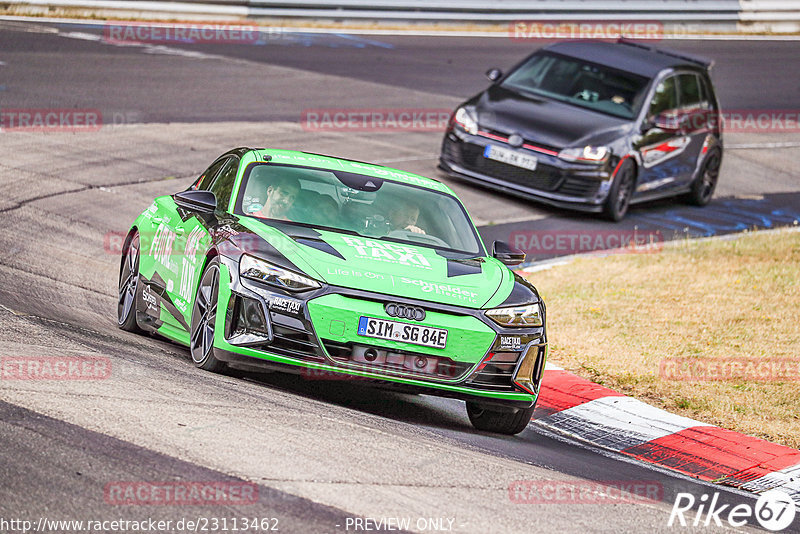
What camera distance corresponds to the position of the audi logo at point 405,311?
23.8 feet

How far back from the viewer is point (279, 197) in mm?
8430

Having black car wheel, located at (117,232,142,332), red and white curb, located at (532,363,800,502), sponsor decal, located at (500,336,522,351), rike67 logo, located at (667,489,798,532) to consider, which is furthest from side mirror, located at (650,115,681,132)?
rike67 logo, located at (667,489,798,532)

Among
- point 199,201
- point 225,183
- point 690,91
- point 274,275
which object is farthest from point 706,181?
point 274,275

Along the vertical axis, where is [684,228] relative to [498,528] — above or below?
below

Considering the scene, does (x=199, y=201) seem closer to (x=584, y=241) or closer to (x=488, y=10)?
(x=584, y=241)

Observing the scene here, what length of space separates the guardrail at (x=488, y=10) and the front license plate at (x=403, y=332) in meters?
19.8

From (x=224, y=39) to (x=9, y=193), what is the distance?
43.9 feet

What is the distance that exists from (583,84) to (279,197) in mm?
9696

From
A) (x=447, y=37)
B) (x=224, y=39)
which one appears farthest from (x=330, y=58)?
(x=447, y=37)

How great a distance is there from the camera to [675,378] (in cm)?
981

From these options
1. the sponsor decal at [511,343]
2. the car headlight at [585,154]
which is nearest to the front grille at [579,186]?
the car headlight at [585,154]

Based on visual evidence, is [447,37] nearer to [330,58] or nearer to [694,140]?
[330,58]

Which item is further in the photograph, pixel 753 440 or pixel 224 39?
pixel 224 39

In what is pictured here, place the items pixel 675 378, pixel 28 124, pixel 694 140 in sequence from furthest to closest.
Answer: pixel 694 140
pixel 28 124
pixel 675 378
